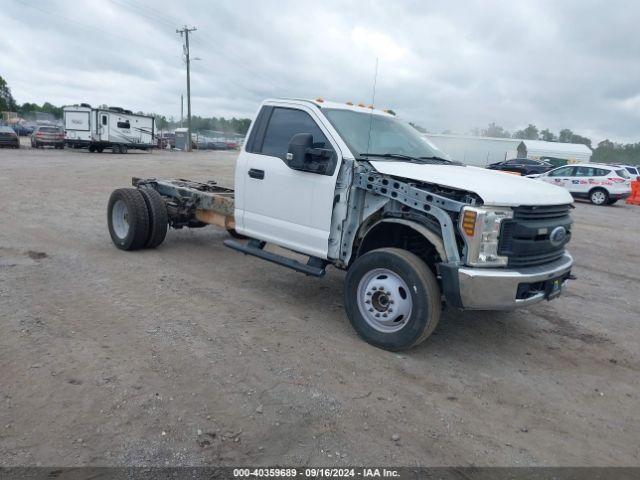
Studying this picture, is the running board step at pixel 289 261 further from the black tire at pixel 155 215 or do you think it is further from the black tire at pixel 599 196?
the black tire at pixel 599 196

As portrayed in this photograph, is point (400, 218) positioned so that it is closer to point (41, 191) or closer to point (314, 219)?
point (314, 219)

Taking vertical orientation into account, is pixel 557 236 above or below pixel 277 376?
above

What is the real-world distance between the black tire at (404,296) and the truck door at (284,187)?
56 cm

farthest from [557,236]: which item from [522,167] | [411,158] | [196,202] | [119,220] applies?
[522,167]

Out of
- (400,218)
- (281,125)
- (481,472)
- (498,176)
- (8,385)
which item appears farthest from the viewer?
(281,125)

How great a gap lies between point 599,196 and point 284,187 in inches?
722

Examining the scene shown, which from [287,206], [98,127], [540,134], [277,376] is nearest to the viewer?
[277,376]

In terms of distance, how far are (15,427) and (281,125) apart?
3639 mm

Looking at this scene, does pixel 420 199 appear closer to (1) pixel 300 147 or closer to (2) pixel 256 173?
(1) pixel 300 147

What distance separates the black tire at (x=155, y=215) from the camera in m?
6.82

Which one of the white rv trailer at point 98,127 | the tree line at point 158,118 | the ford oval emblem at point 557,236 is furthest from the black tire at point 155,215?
the tree line at point 158,118

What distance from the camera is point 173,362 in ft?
12.6

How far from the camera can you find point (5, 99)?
83375mm

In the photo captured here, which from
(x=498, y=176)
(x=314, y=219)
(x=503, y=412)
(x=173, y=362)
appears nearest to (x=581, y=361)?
(x=503, y=412)
